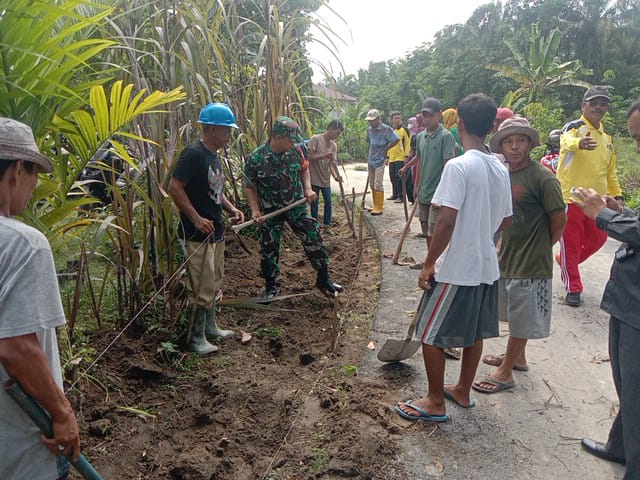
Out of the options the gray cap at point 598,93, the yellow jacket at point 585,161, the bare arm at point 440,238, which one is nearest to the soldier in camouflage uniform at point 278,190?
the bare arm at point 440,238

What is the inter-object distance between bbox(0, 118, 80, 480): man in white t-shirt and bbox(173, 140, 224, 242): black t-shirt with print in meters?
1.79

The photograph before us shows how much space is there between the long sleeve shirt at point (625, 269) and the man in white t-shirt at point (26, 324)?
2096 millimetres

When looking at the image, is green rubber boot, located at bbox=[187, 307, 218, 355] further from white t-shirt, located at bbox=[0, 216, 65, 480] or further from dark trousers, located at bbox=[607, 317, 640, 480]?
dark trousers, located at bbox=[607, 317, 640, 480]

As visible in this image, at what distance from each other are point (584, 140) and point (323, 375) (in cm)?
292

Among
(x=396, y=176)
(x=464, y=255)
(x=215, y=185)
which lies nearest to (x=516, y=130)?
(x=464, y=255)

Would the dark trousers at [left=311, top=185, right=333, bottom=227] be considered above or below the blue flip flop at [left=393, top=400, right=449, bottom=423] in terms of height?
above

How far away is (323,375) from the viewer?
10.3ft

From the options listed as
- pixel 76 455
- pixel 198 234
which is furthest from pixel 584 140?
pixel 76 455

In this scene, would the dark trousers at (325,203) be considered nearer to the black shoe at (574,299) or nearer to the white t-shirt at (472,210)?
the black shoe at (574,299)

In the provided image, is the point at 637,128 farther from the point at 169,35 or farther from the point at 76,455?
the point at 169,35

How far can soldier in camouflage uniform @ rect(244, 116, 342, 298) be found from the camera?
4145 millimetres

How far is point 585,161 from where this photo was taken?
4266mm

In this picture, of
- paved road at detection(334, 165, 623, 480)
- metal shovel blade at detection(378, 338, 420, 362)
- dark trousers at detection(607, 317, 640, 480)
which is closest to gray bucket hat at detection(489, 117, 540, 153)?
dark trousers at detection(607, 317, 640, 480)

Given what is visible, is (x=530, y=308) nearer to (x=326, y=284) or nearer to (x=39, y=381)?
(x=326, y=284)
